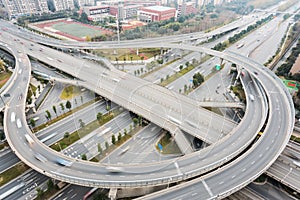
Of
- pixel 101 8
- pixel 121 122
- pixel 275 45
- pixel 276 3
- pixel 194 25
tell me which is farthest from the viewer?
pixel 276 3

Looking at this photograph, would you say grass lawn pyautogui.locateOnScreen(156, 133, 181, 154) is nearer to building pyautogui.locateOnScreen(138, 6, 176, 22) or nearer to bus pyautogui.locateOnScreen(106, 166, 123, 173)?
bus pyautogui.locateOnScreen(106, 166, 123, 173)

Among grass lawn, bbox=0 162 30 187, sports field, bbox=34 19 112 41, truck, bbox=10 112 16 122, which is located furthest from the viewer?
sports field, bbox=34 19 112 41

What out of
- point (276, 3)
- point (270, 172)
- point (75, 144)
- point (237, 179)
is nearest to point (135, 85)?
point (75, 144)

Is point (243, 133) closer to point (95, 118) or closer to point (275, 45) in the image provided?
point (95, 118)

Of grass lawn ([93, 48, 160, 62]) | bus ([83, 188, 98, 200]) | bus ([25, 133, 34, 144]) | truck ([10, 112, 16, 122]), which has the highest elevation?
grass lawn ([93, 48, 160, 62])

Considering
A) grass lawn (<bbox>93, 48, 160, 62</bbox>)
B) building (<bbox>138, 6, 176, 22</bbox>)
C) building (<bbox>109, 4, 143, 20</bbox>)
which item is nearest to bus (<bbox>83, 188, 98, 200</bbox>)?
grass lawn (<bbox>93, 48, 160, 62</bbox>)

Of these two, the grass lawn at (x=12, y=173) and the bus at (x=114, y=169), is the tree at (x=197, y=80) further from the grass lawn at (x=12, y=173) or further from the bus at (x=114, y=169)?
the grass lawn at (x=12, y=173)

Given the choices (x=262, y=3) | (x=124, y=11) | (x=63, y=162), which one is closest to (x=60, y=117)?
(x=63, y=162)
